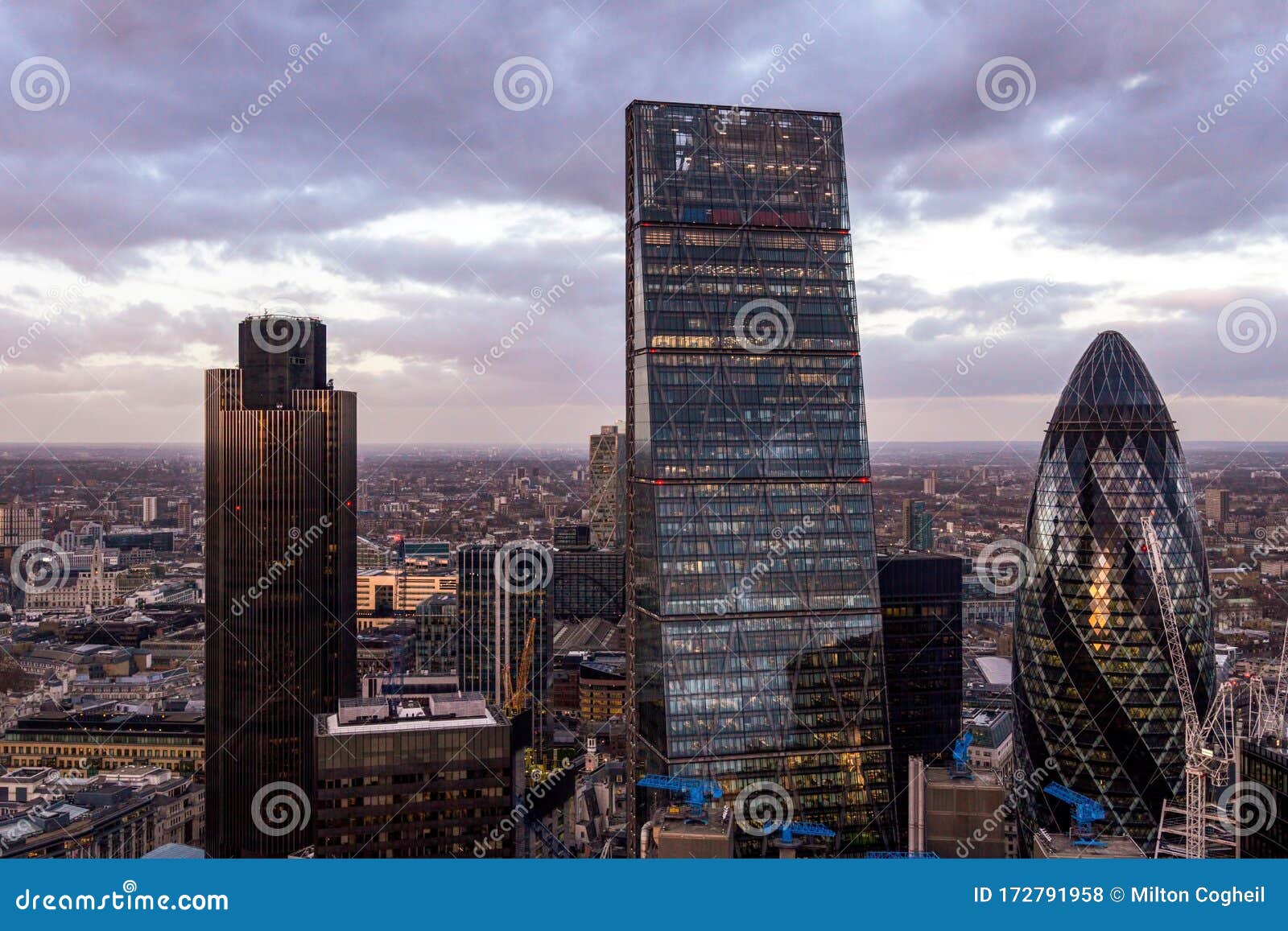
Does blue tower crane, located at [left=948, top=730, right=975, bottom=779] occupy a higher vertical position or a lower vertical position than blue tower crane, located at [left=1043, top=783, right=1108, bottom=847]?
higher

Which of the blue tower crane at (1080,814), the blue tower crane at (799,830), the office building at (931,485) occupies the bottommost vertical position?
the blue tower crane at (799,830)

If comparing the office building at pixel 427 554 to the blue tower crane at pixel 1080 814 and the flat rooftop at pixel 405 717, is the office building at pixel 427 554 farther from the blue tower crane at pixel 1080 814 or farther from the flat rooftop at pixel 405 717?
the blue tower crane at pixel 1080 814

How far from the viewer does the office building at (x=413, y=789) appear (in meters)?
31.0

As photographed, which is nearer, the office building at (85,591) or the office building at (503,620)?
the office building at (85,591)

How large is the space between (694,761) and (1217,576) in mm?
17897

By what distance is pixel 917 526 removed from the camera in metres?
50.8

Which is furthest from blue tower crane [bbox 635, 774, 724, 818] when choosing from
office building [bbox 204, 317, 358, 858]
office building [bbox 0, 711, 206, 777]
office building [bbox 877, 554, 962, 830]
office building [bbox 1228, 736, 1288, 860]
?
office building [bbox 0, 711, 206, 777]

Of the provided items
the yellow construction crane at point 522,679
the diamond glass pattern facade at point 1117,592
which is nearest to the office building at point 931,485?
the diamond glass pattern facade at point 1117,592

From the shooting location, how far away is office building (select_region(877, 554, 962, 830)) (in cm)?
4422

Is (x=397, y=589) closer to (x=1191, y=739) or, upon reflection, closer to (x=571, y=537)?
(x=571, y=537)

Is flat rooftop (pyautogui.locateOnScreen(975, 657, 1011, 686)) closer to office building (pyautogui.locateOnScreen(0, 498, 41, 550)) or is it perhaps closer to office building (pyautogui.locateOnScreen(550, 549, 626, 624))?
office building (pyautogui.locateOnScreen(550, 549, 626, 624))

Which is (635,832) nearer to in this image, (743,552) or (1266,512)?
(743,552)

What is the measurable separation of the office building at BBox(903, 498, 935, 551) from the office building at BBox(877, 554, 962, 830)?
3735 mm

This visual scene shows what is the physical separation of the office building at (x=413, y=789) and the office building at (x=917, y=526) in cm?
2410
